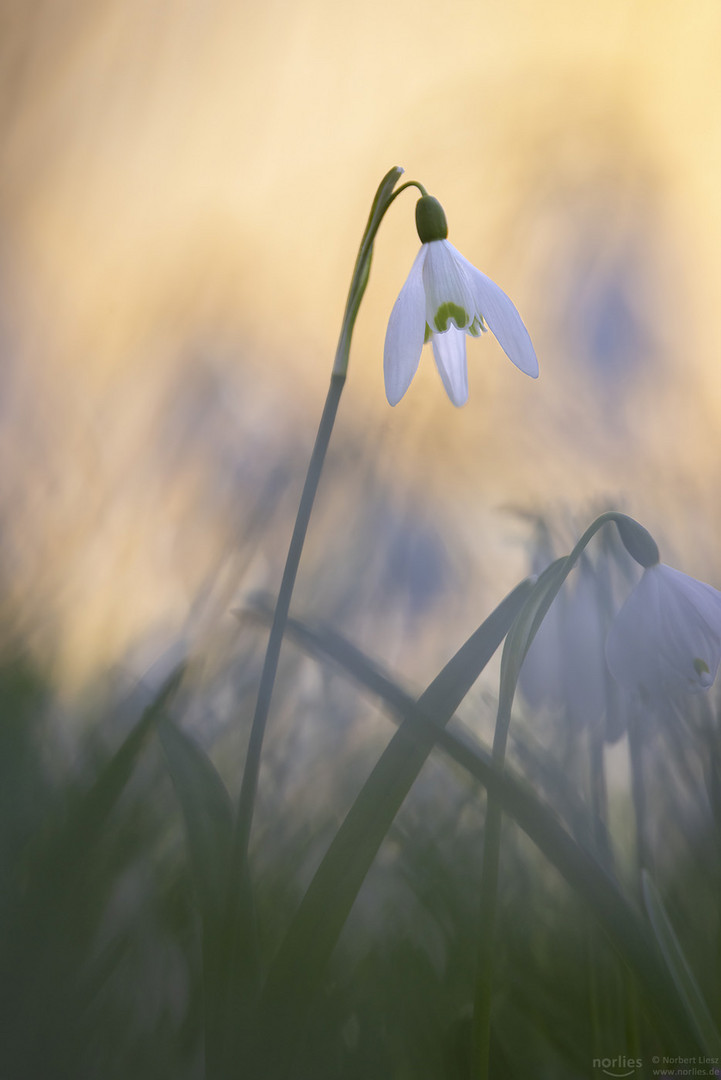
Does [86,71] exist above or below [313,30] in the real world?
below

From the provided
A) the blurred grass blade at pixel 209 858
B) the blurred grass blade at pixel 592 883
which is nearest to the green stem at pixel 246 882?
the blurred grass blade at pixel 209 858

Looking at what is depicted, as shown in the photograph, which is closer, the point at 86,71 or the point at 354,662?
the point at 354,662

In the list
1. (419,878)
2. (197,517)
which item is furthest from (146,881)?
(197,517)

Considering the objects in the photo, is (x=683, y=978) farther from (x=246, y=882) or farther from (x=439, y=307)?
(x=439, y=307)

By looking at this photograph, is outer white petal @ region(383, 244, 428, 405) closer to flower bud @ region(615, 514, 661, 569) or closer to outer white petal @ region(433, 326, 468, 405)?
outer white petal @ region(433, 326, 468, 405)

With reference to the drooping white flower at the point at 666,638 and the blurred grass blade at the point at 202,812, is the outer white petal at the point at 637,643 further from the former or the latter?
the blurred grass blade at the point at 202,812

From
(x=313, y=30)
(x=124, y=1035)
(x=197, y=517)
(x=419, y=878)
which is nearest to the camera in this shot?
(x=124, y=1035)

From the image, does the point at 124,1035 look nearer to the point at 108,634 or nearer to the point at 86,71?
the point at 108,634
